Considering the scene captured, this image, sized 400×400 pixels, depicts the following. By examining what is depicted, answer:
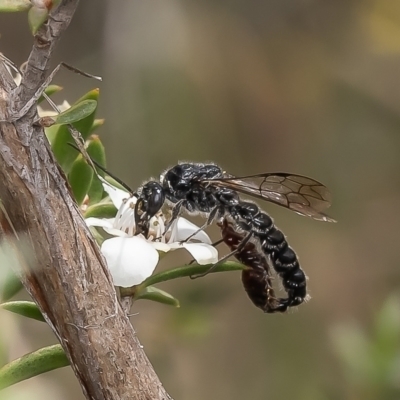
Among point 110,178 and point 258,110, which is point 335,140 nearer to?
point 258,110

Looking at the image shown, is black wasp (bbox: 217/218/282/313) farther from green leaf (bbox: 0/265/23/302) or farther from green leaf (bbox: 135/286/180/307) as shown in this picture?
green leaf (bbox: 0/265/23/302)

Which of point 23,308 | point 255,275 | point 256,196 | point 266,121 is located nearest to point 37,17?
point 23,308

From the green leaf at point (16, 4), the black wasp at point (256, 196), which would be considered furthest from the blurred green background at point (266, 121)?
the green leaf at point (16, 4)

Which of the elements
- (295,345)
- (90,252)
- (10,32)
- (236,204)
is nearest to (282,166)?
(295,345)

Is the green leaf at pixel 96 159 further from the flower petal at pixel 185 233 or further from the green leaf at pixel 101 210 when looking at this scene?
the flower petal at pixel 185 233

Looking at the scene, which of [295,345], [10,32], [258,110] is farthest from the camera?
[258,110]
